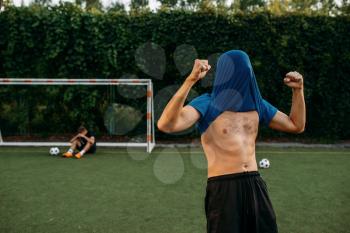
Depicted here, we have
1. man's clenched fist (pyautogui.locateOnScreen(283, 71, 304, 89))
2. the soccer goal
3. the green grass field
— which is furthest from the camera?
the soccer goal

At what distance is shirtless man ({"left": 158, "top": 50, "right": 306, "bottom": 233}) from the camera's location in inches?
102

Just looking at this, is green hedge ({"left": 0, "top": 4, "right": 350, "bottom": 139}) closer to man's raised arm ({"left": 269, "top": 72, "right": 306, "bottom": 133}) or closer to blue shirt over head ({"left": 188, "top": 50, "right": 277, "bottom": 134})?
man's raised arm ({"left": 269, "top": 72, "right": 306, "bottom": 133})

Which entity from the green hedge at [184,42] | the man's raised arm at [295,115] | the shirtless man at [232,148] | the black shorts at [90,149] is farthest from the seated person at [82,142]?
the shirtless man at [232,148]

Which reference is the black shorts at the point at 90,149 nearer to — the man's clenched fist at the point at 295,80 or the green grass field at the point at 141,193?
the green grass field at the point at 141,193

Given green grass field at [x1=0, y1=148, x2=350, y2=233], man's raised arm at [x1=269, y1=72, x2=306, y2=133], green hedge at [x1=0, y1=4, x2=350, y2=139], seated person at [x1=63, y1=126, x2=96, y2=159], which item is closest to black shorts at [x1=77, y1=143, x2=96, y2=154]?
seated person at [x1=63, y1=126, x2=96, y2=159]

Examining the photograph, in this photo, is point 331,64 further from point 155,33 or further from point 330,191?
point 330,191

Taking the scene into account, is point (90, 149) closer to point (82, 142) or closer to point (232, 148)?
point (82, 142)

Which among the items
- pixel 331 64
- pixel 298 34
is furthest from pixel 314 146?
pixel 298 34

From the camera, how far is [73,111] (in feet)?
42.0

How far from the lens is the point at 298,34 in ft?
41.5

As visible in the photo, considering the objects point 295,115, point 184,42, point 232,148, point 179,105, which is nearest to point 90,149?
point 184,42

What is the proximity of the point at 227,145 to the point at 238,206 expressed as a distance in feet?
1.35

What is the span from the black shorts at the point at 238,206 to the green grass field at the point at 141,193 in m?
2.25

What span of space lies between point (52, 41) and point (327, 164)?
8.83 meters
